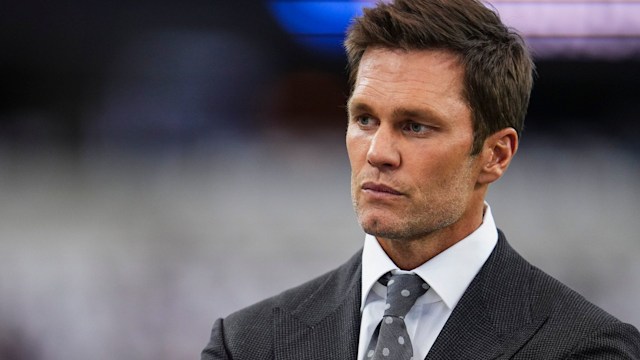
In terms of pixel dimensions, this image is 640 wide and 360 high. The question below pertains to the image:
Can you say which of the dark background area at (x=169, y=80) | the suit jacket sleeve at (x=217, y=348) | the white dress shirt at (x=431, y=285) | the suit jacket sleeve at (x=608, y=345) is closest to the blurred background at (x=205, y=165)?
the dark background area at (x=169, y=80)

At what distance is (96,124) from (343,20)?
1.04m

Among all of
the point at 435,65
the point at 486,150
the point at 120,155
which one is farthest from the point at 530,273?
the point at 120,155

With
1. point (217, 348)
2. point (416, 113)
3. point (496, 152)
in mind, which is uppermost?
point (416, 113)

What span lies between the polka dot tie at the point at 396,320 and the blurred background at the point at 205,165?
183cm

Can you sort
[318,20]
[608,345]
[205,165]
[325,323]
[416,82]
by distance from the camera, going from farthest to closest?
[205,165]
[318,20]
[325,323]
[416,82]
[608,345]

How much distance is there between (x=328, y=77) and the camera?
12.6 ft

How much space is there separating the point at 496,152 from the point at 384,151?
30 centimetres

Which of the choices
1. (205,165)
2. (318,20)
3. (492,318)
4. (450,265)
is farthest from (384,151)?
(205,165)

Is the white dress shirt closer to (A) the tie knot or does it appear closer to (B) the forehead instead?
(A) the tie knot

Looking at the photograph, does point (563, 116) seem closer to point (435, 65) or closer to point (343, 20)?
point (343, 20)

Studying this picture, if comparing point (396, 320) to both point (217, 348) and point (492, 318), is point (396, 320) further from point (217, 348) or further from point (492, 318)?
point (217, 348)

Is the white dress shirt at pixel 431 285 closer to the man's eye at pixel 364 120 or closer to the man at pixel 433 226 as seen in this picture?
the man at pixel 433 226

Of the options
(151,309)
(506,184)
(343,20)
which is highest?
(343,20)

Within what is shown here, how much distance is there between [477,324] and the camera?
6.43 ft
